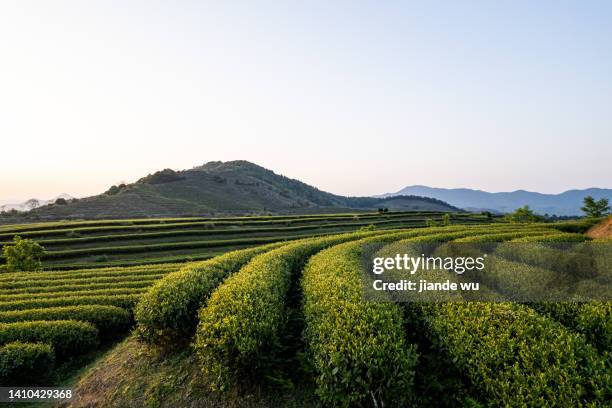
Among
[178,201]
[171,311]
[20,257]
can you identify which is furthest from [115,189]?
[171,311]

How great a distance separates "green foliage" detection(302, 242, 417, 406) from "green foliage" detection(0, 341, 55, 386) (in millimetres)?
7899

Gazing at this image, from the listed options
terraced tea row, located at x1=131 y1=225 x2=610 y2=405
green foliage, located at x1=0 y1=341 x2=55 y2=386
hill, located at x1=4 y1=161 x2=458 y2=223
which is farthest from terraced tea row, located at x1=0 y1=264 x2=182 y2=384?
hill, located at x1=4 y1=161 x2=458 y2=223

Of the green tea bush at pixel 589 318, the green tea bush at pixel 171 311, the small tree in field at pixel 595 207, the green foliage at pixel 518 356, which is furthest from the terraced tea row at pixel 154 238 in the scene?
the small tree in field at pixel 595 207

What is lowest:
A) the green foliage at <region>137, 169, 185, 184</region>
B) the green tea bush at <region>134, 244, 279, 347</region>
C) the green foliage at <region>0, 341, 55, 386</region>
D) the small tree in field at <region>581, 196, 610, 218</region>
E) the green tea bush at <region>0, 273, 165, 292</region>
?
the green foliage at <region>0, 341, 55, 386</region>

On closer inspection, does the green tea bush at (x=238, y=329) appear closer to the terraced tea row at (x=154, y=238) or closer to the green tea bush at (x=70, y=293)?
the green tea bush at (x=70, y=293)

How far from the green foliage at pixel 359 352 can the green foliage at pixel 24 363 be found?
7.90 meters

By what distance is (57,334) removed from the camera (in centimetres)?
1077

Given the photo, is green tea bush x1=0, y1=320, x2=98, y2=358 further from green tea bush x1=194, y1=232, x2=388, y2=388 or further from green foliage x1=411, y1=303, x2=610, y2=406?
green foliage x1=411, y1=303, x2=610, y2=406

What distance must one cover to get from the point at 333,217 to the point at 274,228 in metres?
15.2

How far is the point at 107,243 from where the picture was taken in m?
38.8

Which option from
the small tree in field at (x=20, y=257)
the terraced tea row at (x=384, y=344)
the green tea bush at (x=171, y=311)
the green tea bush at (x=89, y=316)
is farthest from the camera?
the small tree in field at (x=20, y=257)

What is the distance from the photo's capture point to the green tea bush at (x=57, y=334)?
10641 mm

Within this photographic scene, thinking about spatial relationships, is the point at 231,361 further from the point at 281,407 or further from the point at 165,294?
the point at 165,294

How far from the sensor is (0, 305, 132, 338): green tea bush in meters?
12.2
